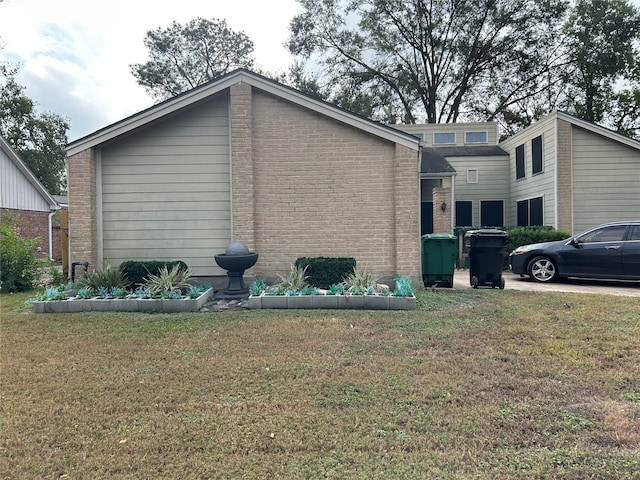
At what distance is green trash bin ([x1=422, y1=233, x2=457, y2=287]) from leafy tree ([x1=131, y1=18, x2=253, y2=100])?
27.1 metres

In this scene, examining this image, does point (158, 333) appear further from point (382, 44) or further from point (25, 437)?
point (382, 44)

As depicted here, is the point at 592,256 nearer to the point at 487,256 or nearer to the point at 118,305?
the point at 487,256

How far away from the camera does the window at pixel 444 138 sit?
19.0 meters

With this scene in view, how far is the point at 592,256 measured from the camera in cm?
912

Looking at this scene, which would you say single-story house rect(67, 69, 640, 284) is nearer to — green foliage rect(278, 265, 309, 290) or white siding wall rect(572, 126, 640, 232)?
green foliage rect(278, 265, 309, 290)

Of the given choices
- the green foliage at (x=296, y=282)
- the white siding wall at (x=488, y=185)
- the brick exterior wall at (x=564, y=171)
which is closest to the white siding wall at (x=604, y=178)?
the brick exterior wall at (x=564, y=171)

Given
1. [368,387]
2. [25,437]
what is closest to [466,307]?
[368,387]

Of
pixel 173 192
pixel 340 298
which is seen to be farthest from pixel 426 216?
pixel 173 192

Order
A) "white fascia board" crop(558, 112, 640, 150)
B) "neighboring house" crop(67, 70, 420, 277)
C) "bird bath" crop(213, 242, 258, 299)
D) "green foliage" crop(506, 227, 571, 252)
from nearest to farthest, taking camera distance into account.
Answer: "bird bath" crop(213, 242, 258, 299) < "neighboring house" crop(67, 70, 420, 277) < "green foliage" crop(506, 227, 571, 252) < "white fascia board" crop(558, 112, 640, 150)

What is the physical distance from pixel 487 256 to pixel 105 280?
8.01 meters

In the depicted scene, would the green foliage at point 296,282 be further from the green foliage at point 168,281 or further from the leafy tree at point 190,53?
the leafy tree at point 190,53

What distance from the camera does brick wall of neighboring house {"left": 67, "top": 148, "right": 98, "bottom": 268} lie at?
843cm

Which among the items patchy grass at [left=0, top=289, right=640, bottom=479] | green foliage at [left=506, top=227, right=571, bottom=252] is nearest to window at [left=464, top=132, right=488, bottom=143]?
green foliage at [left=506, top=227, right=571, bottom=252]

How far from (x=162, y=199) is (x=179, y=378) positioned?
236 inches
